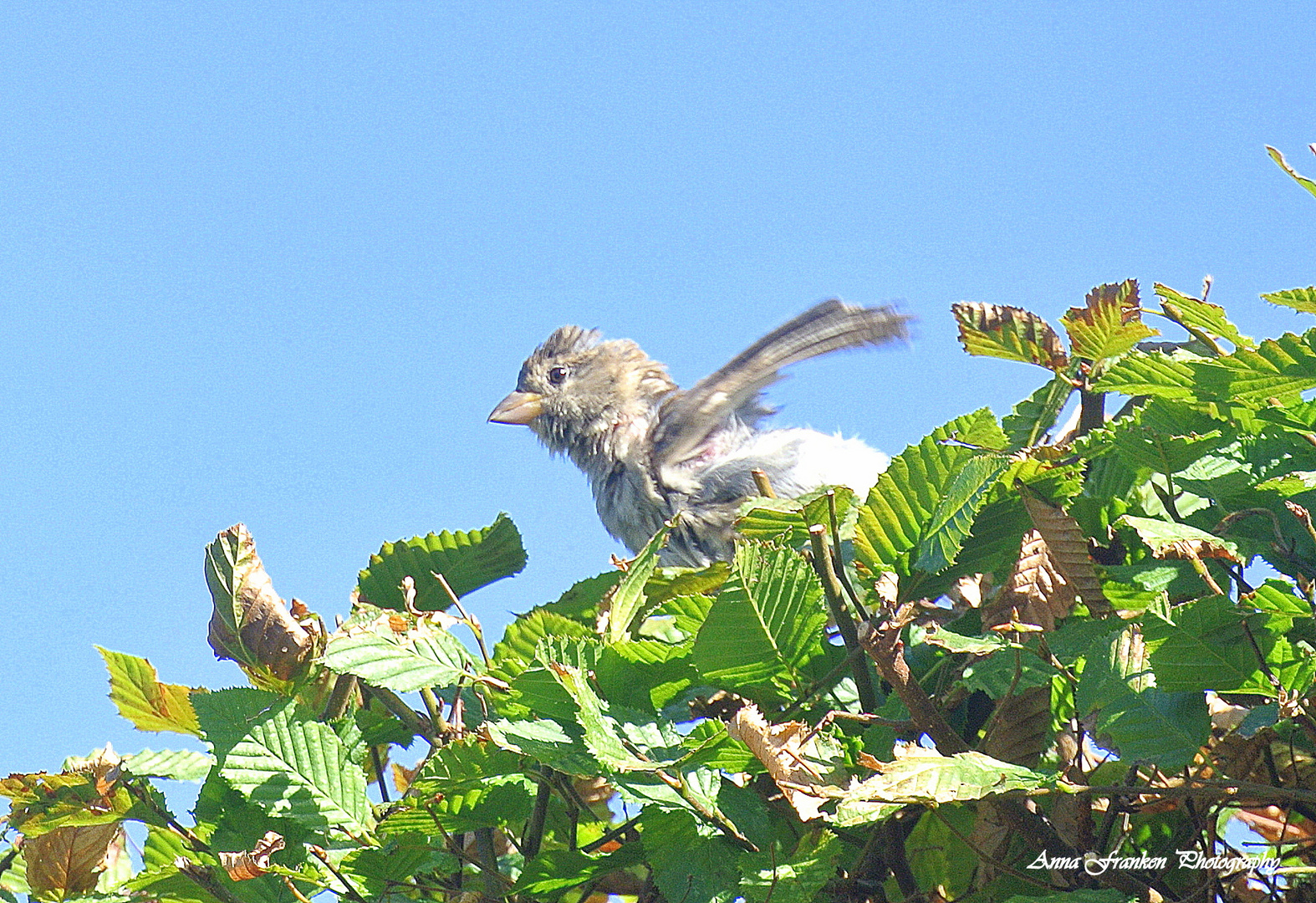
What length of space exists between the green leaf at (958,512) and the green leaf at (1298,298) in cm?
40

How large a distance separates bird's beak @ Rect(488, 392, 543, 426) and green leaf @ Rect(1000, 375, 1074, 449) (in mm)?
4039

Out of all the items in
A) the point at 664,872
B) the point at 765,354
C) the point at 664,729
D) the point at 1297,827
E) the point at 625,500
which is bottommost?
the point at 1297,827

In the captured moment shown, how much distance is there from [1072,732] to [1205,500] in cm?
42

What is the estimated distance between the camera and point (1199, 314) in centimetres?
174

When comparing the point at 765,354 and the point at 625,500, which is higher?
the point at 625,500

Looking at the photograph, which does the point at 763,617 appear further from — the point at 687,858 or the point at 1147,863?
the point at 1147,863

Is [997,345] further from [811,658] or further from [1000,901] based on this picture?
[1000,901]

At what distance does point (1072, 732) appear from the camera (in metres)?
1.43

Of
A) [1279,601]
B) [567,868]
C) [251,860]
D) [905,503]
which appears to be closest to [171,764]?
[251,860]

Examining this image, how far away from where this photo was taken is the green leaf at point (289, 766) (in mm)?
1503

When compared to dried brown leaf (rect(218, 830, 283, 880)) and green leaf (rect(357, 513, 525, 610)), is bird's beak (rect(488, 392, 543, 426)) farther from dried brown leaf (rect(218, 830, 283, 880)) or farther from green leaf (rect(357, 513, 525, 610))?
dried brown leaf (rect(218, 830, 283, 880))

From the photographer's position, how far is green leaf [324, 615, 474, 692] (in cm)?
149

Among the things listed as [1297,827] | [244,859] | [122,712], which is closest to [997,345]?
[1297,827]

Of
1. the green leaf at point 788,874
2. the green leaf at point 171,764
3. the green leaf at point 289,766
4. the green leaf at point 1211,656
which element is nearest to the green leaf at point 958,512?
the green leaf at point 1211,656
